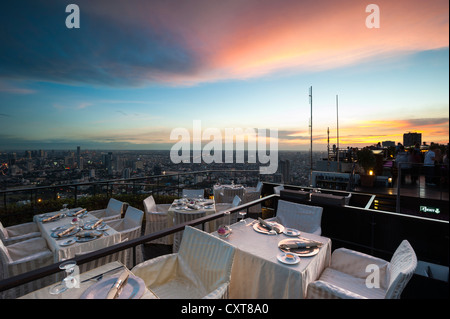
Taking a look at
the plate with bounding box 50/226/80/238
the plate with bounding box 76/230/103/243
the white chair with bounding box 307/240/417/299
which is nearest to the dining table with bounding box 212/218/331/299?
the white chair with bounding box 307/240/417/299

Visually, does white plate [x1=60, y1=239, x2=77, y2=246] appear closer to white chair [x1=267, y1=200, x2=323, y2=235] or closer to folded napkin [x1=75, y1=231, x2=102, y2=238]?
folded napkin [x1=75, y1=231, x2=102, y2=238]

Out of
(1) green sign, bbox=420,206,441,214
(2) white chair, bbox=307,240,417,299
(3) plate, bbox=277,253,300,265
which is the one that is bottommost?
(1) green sign, bbox=420,206,441,214

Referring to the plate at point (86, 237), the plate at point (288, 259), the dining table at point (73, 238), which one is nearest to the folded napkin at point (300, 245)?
the plate at point (288, 259)

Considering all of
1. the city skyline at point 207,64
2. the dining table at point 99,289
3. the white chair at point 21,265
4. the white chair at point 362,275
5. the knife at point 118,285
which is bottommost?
the white chair at point 21,265

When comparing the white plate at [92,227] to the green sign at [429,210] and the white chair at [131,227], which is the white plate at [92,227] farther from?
the green sign at [429,210]

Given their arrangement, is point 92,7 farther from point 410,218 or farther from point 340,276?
point 410,218
